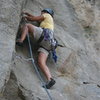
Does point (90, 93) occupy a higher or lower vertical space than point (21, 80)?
lower

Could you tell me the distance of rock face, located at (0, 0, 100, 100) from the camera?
7.98 metres

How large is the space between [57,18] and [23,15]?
71.7 inches

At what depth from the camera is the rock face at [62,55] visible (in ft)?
26.2

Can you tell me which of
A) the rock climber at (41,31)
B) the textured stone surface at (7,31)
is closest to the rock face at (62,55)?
the textured stone surface at (7,31)

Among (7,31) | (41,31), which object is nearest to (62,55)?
(41,31)

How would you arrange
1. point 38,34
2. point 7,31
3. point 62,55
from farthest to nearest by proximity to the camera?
point 62,55 < point 38,34 < point 7,31

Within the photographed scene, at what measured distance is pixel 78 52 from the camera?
10.6 meters

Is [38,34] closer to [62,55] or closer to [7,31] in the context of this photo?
[62,55]

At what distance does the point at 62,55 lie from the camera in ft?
32.8

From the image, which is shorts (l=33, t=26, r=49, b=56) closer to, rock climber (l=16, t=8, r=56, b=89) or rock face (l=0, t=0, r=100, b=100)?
rock climber (l=16, t=8, r=56, b=89)

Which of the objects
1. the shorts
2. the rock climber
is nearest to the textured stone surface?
the rock climber

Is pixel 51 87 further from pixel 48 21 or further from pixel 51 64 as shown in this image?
pixel 48 21

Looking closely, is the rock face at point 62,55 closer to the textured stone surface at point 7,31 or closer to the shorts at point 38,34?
the textured stone surface at point 7,31

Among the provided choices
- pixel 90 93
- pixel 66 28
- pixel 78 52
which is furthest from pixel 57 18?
pixel 90 93
